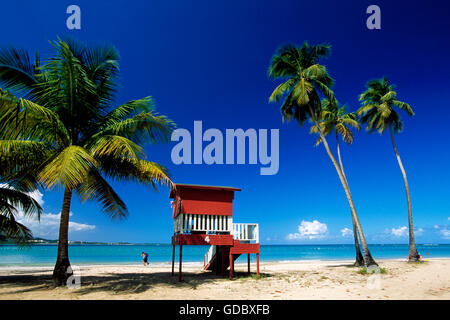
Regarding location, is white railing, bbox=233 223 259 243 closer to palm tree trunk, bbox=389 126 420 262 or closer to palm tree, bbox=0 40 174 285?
palm tree, bbox=0 40 174 285

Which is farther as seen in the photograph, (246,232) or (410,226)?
(410,226)

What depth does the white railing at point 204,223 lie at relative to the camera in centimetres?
1516

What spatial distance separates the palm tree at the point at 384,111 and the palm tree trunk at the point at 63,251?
22227 mm

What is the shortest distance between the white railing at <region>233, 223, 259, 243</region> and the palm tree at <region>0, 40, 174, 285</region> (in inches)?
251

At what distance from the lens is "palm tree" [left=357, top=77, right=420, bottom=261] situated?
75.3 feet

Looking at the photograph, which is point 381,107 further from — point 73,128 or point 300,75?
point 73,128

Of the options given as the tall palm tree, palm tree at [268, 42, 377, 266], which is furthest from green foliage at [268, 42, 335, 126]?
the tall palm tree

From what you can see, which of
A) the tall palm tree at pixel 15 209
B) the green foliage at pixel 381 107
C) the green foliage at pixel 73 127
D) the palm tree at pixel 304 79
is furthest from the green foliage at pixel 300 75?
the tall palm tree at pixel 15 209

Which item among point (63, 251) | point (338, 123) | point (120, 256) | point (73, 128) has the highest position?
point (338, 123)

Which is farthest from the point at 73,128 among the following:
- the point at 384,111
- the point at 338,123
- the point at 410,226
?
the point at 410,226

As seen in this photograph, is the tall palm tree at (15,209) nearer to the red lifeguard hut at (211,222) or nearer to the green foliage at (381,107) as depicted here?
the red lifeguard hut at (211,222)

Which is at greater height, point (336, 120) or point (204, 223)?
point (336, 120)

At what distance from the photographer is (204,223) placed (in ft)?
50.6

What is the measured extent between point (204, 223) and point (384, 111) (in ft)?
58.0
